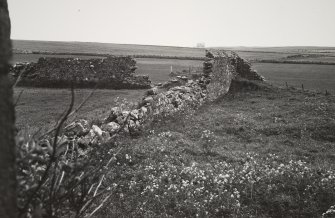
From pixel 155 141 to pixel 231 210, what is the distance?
15.2 feet

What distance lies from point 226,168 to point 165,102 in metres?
6.43

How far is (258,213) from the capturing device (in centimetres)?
681

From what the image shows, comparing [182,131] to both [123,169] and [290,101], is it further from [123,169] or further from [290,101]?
[290,101]

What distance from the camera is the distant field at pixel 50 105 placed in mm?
14812

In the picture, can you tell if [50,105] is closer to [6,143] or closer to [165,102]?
[165,102]

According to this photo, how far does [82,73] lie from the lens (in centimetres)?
2795

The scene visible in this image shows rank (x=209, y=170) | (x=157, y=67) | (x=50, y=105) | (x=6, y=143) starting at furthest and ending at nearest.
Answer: (x=157, y=67), (x=50, y=105), (x=209, y=170), (x=6, y=143)

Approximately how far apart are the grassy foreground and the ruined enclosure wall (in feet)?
42.9

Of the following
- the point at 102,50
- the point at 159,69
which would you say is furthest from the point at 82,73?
the point at 102,50

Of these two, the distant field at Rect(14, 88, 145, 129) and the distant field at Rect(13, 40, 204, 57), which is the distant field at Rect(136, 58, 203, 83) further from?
the distant field at Rect(13, 40, 204, 57)

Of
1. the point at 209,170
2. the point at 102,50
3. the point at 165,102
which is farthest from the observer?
the point at 102,50

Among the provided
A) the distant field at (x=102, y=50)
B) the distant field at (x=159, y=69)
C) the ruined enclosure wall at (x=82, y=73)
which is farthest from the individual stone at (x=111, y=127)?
the distant field at (x=102, y=50)

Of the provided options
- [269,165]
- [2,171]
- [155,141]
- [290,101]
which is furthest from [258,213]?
[290,101]

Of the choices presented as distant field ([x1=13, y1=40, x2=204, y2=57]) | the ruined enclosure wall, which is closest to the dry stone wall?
the ruined enclosure wall
